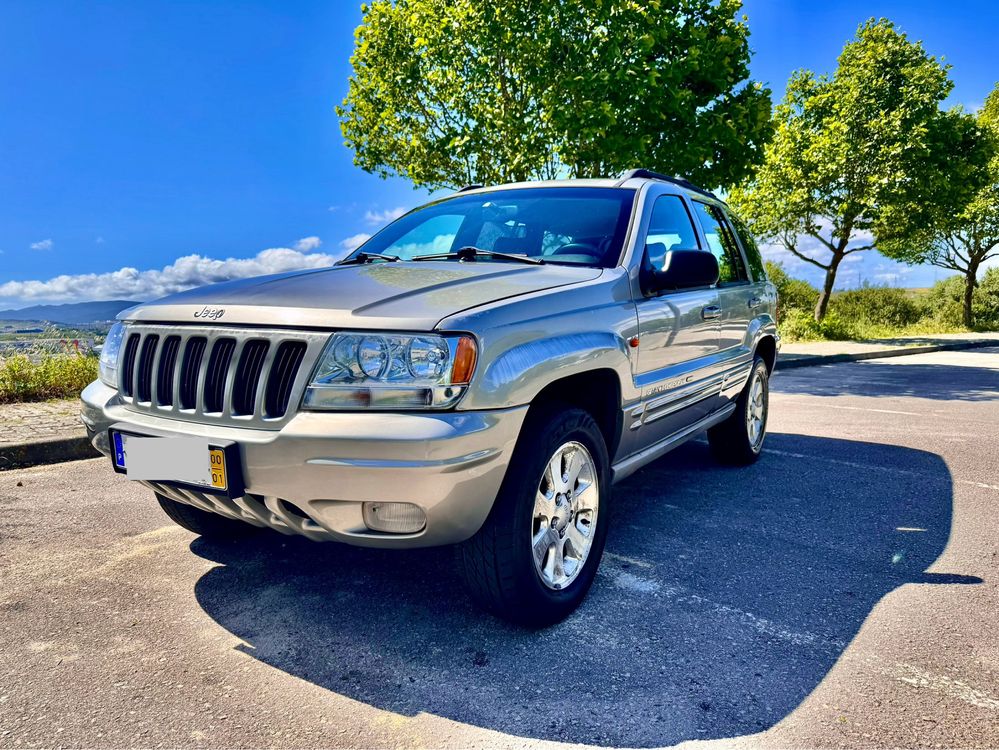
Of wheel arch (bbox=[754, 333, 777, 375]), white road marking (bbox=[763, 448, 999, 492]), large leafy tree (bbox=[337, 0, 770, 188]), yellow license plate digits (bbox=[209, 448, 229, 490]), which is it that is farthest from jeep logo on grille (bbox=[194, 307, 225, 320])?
large leafy tree (bbox=[337, 0, 770, 188])

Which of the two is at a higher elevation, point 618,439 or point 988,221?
point 988,221

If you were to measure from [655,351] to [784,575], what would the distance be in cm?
120

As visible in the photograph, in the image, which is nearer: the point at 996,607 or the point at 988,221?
the point at 996,607

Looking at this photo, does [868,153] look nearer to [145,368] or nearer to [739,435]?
[739,435]

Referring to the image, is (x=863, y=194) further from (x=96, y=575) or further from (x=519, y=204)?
(x=96, y=575)

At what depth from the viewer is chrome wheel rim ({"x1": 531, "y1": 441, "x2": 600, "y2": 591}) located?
2.70 m

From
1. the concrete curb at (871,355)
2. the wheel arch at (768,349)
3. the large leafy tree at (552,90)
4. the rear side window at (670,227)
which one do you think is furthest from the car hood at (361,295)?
the concrete curb at (871,355)

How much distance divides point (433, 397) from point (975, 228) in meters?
30.1

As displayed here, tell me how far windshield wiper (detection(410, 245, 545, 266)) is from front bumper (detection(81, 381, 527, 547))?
3.59 feet

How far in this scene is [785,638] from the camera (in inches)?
105

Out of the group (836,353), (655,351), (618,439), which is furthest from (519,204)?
(836,353)

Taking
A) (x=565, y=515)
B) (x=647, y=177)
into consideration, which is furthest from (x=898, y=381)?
(x=565, y=515)

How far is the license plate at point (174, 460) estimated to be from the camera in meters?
2.38

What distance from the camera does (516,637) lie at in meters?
2.63
